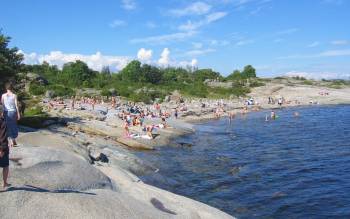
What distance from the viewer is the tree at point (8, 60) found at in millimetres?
33062

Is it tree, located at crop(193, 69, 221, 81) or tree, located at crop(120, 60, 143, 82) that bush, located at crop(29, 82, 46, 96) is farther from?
tree, located at crop(193, 69, 221, 81)

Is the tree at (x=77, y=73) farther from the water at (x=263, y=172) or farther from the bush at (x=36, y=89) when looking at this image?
the water at (x=263, y=172)

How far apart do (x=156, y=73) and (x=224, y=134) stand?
303ft

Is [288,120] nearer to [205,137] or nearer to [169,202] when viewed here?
[205,137]

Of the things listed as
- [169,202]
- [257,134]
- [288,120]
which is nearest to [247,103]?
[288,120]

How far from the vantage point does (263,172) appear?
29.4 meters

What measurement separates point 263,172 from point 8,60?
2134 cm

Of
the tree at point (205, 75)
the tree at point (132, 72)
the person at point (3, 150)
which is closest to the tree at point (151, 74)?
the tree at point (132, 72)

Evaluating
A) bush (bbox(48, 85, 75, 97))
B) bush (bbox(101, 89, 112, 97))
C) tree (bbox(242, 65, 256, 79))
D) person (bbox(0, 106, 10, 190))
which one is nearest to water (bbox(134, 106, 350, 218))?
person (bbox(0, 106, 10, 190))

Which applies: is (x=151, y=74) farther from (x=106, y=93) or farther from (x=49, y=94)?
(x=49, y=94)

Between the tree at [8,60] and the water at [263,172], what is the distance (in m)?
11.9

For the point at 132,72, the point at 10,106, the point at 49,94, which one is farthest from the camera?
the point at 132,72

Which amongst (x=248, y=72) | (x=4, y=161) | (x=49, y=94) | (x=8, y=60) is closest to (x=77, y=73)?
(x=49, y=94)

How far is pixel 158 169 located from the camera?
96.0 ft
